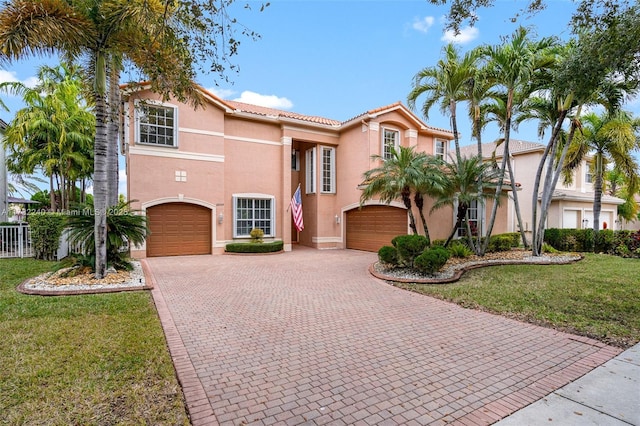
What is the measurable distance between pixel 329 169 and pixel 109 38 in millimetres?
12349

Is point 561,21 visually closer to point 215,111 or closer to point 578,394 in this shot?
point 578,394

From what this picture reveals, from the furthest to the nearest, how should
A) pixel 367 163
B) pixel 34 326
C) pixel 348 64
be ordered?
pixel 367 163
pixel 348 64
pixel 34 326

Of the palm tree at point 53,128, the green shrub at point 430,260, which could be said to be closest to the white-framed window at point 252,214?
the green shrub at point 430,260

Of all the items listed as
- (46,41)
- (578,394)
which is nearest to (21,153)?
(46,41)

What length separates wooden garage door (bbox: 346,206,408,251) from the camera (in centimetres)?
1603

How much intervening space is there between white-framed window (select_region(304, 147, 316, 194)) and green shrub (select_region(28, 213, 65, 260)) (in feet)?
38.2

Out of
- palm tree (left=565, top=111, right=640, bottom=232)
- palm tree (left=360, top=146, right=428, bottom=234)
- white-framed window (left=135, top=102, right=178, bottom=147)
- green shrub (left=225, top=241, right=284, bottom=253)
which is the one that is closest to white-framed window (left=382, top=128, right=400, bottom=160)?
palm tree (left=360, top=146, right=428, bottom=234)

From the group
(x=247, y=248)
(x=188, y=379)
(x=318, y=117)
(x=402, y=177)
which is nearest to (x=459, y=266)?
(x=402, y=177)

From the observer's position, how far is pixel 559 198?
64.6ft

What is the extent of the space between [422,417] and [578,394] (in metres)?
1.91

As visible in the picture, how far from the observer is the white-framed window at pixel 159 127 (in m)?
14.3

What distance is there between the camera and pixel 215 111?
15906mm

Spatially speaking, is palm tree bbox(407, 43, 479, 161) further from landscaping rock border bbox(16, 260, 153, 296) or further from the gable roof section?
landscaping rock border bbox(16, 260, 153, 296)

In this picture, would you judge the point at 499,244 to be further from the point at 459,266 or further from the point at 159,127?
the point at 159,127
